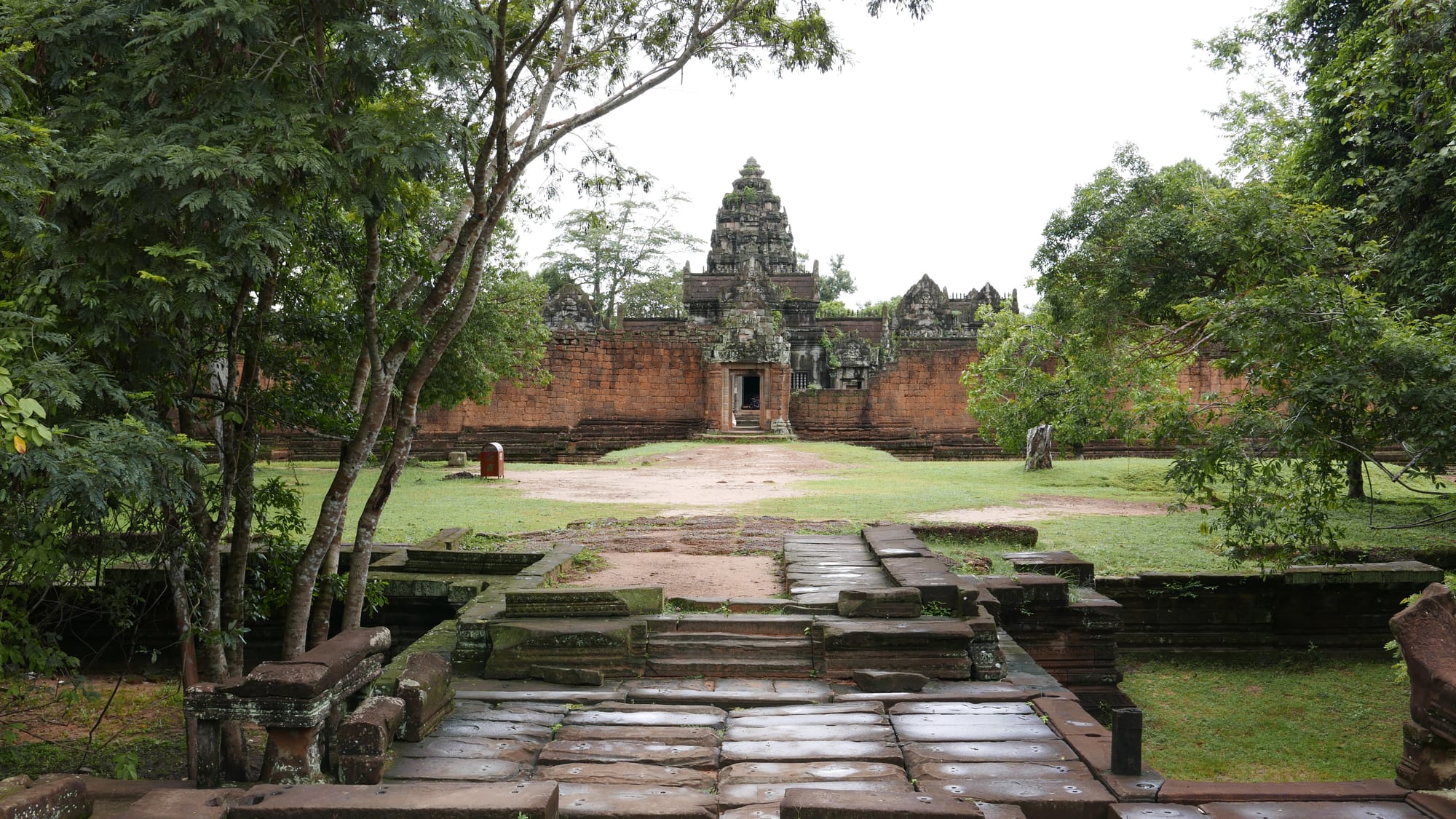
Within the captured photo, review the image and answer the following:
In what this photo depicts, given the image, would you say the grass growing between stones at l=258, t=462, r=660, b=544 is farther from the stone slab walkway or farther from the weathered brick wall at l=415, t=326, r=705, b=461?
the weathered brick wall at l=415, t=326, r=705, b=461

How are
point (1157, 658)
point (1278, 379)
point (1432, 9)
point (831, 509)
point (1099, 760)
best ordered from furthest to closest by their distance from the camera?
point (831, 509) → point (1157, 658) → point (1278, 379) → point (1432, 9) → point (1099, 760)

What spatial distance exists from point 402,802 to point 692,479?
13.6 metres

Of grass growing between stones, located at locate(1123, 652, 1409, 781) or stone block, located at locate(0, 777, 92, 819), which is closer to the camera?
stone block, located at locate(0, 777, 92, 819)

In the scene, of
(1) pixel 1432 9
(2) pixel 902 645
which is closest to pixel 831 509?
(2) pixel 902 645

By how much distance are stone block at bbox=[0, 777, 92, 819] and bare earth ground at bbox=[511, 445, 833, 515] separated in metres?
8.04

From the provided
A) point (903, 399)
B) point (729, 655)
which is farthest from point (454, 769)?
point (903, 399)

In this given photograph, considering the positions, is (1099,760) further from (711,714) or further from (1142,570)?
(1142,570)

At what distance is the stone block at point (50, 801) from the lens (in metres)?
3.29

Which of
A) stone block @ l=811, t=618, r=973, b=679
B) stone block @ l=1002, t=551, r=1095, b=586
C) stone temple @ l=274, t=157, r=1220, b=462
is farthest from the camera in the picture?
stone temple @ l=274, t=157, r=1220, b=462

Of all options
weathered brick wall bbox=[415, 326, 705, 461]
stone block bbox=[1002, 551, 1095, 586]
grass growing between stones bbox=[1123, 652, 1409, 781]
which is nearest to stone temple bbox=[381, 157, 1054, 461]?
weathered brick wall bbox=[415, 326, 705, 461]

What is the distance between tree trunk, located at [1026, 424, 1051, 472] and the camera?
1853cm

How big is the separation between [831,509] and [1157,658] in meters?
4.44

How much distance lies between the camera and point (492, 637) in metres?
5.24

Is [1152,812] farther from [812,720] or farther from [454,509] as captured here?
[454,509]
